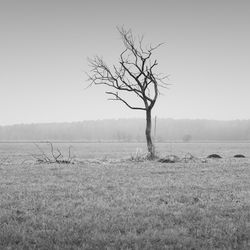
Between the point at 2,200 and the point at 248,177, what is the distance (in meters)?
9.07

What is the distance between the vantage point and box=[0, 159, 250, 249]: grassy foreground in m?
5.79

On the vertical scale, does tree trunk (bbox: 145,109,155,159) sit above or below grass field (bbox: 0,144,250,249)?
above

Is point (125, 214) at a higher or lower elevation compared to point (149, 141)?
lower

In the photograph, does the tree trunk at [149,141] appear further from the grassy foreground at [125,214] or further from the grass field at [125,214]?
the grassy foreground at [125,214]

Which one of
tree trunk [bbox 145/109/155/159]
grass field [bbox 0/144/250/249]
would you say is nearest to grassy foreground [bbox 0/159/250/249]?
grass field [bbox 0/144/250/249]

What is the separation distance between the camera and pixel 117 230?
6445mm

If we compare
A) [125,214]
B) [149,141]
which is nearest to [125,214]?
[125,214]

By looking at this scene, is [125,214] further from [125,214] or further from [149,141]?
[149,141]

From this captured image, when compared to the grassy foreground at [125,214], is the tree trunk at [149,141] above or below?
above

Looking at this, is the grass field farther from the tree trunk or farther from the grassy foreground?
the tree trunk

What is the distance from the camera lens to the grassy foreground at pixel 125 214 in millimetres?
5785

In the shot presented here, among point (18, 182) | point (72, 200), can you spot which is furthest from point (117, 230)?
point (18, 182)

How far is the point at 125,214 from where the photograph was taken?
25.2ft

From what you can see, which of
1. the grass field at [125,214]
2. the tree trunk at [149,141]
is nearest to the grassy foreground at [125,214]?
the grass field at [125,214]
